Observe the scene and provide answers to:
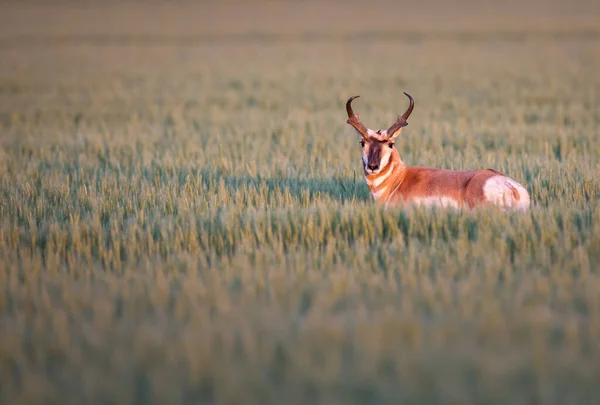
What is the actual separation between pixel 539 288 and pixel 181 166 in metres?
7.84

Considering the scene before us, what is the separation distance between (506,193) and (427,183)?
0.93 meters

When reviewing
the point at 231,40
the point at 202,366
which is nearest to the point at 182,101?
the point at 202,366

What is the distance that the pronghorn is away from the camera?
8.52 metres

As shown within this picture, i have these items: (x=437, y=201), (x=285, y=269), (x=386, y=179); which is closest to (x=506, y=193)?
(x=437, y=201)

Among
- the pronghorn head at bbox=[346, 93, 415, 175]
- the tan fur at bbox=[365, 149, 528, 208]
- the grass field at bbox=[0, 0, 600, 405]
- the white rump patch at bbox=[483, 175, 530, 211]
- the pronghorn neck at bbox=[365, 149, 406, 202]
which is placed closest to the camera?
the grass field at bbox=[0, 0, 600, 405]

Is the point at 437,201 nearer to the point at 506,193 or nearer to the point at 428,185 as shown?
the point at 428,185

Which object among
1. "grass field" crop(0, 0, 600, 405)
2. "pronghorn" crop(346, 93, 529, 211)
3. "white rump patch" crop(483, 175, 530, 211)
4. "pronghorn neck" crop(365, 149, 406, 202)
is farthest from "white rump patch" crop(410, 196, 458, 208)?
"grass field" crop(0, 0, 600, 405)

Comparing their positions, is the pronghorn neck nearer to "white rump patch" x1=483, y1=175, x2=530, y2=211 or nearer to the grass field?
the grass field

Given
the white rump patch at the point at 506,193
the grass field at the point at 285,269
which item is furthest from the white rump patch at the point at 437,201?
the grass field at the point at 285,269

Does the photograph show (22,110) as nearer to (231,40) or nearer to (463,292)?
(463,292)

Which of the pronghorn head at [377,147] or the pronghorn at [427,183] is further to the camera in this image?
the pronghorn head at [377,147]

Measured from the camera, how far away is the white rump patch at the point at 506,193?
27.7 feet

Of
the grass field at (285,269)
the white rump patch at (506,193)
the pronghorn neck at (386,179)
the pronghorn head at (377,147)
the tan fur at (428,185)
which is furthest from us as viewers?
the pronghorn neck at (386,179)

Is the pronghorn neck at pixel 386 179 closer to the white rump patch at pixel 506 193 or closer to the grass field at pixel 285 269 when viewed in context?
the grass field at pixel 285 269
